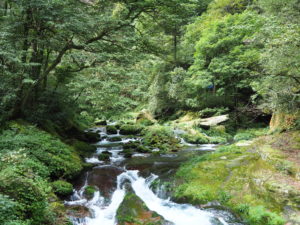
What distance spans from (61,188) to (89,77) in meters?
6.82

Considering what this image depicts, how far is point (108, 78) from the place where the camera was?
11.9 metres

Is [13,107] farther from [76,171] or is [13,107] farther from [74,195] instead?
[74,195]

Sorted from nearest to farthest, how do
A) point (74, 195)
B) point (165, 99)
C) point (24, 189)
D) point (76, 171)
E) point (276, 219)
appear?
point (24, 189)
point (276, 219)
point (74, 195)
point (76, 171)
point (165, 99)

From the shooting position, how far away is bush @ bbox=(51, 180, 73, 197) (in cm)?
689

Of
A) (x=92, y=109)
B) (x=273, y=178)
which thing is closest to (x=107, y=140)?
(x=92, y=109)

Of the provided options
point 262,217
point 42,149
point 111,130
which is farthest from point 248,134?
point 42,149

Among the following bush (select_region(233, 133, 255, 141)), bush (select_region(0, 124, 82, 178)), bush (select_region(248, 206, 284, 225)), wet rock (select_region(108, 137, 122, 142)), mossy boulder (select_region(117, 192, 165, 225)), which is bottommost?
wet rock (select_region(108, 137, 122, 142))

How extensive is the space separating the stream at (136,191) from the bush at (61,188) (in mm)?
212

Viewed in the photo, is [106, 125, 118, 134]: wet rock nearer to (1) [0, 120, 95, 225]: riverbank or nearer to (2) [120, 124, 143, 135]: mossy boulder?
(2) [120, 124, 143, 135]: mossy boulder

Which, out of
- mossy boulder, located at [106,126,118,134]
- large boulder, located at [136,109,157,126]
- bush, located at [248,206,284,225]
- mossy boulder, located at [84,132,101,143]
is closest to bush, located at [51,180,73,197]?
bush, located at [248,206,284,225]

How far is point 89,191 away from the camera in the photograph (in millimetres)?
7391

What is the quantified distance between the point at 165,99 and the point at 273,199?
Answer: 17.4 m

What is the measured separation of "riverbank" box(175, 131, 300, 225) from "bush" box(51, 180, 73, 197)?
3.40 meters

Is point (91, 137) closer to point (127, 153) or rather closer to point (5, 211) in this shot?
point (127, 153)
